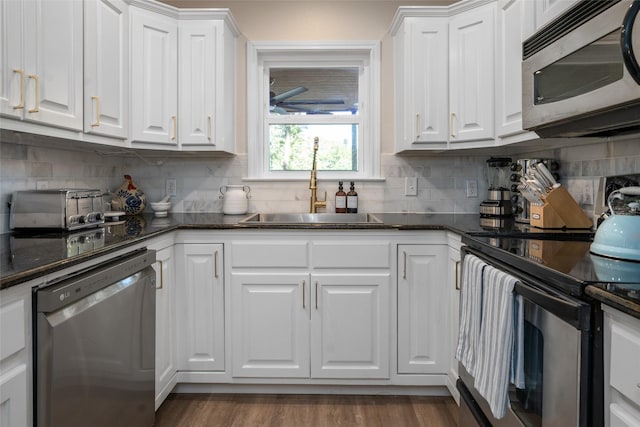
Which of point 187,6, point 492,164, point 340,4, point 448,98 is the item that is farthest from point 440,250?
point 187,6

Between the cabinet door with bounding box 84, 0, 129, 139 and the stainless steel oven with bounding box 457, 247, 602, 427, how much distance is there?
1.88m

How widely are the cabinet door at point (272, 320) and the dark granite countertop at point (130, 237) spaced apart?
29cm

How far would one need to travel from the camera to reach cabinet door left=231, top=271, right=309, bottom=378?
87.4 inches

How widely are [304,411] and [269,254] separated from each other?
0.79 metres

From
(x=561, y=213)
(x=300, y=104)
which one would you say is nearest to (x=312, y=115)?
(x=300, y=104)

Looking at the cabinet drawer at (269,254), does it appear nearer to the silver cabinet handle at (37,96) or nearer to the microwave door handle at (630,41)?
the silver cabinet handle at (37,96)

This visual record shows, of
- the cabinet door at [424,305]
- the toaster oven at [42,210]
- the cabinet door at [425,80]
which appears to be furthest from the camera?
the cabinet door at [425,80]

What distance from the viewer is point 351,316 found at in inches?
87.4

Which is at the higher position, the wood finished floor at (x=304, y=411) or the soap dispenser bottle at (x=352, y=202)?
the soap dispenser bottle at (x=352, y=202)

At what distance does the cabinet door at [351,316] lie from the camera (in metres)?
2.21

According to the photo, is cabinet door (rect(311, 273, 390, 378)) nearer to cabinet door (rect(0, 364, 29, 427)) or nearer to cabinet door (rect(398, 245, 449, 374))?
cabinet door (rect(398, 245, 449, 374))

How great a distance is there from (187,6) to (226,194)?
1.32 meters

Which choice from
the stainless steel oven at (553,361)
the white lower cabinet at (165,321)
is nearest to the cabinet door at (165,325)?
the white lower cabinet at (165,321)

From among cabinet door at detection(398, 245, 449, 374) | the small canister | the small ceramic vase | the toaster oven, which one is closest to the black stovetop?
cabinet door at detection(398, 245, 449, 374)
